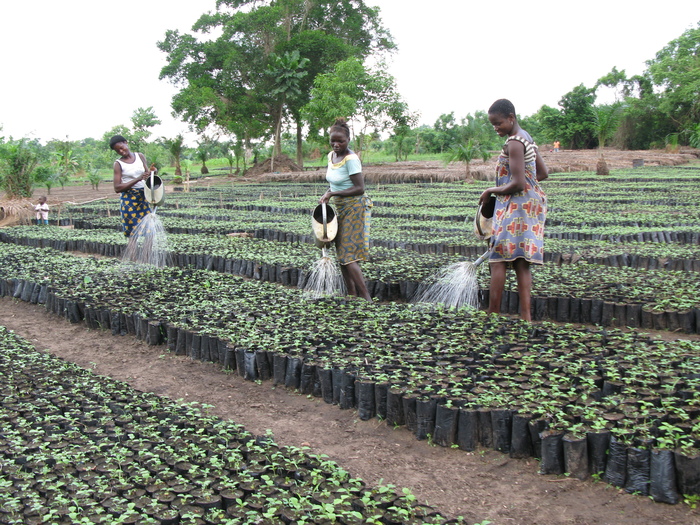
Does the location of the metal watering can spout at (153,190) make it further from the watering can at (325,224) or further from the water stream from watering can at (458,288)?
the water stream from watering can at (458,288)

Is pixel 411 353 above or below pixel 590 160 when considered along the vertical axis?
below

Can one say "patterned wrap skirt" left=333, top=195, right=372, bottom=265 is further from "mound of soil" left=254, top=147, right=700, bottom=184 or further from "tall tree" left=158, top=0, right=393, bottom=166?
"tall tree" left=158, top=0, right=393, bottom=166

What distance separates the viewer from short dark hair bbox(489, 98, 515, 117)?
432cm

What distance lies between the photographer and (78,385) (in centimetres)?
376

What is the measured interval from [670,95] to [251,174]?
81.4 feet

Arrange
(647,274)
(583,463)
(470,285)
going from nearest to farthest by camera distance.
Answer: (583,463) → (470,285) → (647,274)

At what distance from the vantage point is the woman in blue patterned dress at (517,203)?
→ 14.3 feet

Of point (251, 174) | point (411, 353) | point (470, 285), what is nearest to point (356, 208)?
point (470, 285)

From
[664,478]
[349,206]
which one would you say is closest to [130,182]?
[349,206]

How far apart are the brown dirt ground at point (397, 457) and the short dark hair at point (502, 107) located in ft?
7.73

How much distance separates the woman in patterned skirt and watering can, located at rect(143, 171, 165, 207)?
102 inches

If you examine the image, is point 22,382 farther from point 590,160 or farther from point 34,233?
point 590,160

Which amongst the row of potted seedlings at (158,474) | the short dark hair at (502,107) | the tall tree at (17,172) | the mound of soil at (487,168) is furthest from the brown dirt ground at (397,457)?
the mound of soil at (487,168)

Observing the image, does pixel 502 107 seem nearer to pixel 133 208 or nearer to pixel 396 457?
pixel 396 457
